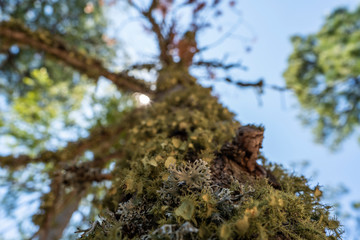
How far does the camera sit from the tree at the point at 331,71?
18.7 feet

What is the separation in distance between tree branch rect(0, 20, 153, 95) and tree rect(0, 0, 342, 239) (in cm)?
2

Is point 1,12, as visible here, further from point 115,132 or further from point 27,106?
point 115,132

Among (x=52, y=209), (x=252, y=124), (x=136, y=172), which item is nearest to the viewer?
(x=136, y=172)

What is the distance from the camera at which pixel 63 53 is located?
140 inches

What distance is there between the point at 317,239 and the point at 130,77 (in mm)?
3168

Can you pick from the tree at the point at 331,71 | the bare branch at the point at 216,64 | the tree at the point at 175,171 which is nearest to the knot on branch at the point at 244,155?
the tree at the point at 175,171

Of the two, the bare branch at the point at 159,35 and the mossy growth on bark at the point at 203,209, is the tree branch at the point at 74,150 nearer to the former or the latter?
the bare branch at the point at 159,35

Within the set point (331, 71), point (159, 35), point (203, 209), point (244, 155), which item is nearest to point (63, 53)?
point (159, 35)

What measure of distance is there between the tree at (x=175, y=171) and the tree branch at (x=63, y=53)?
15mm

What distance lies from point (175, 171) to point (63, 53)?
355 centimetres

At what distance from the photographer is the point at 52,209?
270 centimetres

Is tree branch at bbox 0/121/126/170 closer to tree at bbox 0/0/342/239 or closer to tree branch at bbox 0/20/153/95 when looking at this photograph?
tree at bbox 0/0/342/239

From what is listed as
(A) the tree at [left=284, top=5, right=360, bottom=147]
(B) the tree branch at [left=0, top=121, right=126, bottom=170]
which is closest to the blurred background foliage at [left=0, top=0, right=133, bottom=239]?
(B) the tree branch at [left=0, top=121, right=126, bottom=170]

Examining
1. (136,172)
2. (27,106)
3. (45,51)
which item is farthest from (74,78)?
(136,172)
